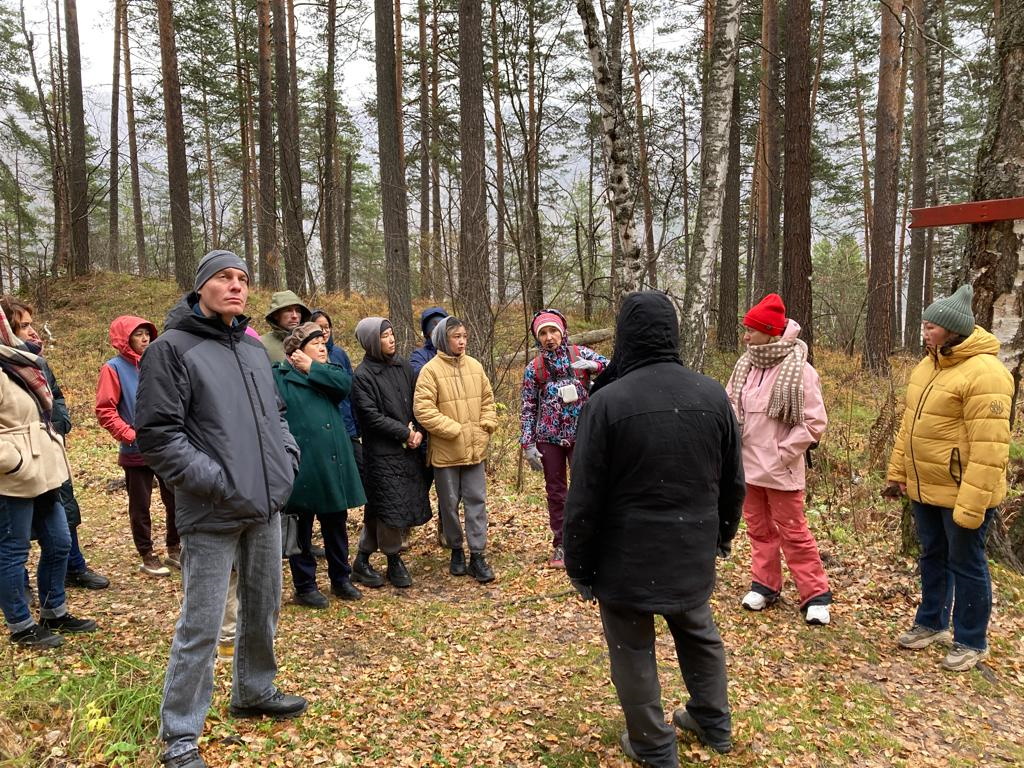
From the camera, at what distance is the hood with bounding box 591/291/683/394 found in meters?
2.69

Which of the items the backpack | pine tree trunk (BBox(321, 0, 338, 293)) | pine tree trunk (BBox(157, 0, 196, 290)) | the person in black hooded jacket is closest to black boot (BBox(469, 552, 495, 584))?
the backpack

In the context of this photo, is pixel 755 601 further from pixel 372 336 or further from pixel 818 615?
pixel 372 336

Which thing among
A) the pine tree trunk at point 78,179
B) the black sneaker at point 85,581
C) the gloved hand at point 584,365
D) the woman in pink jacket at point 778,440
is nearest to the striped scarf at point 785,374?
the woman in pink jacket at point 778,440

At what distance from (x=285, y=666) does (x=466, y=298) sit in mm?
4870

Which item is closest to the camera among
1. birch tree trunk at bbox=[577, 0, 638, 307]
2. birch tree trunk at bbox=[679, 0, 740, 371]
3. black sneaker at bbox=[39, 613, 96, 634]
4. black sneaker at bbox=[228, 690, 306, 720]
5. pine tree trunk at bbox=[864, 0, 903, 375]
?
black sneaker at bbox=[228, 690, 306, 720]

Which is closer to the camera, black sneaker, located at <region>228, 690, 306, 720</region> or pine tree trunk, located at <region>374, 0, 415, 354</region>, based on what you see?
black sneaker, located at <region>228, 690, 306, 720</region>

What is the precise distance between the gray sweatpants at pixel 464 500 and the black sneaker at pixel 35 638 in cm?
258

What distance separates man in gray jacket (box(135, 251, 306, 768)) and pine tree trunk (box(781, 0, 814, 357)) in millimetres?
9194

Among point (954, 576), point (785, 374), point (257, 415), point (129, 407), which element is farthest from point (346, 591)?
point (954, 576)

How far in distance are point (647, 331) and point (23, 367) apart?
3549 mm

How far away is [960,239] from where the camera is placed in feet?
69.8

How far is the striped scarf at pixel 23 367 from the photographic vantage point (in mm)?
3650

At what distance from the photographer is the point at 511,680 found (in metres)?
3.72

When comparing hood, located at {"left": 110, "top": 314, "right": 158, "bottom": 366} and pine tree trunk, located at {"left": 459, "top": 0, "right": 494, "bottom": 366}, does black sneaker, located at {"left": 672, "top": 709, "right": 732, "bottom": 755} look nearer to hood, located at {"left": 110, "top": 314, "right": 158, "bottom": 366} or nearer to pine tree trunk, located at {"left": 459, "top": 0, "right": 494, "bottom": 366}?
hood, located at {"left": 110, "top": 314, "right": 158, "bottom": 366}
